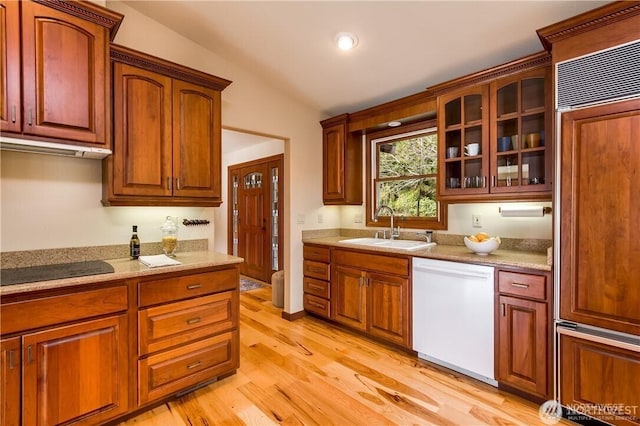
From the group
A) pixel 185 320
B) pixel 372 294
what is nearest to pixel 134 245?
pixel 185 320

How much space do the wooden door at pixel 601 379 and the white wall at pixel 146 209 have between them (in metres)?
2.46

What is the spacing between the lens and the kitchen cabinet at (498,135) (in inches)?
86.0

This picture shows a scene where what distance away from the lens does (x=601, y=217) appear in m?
1.70

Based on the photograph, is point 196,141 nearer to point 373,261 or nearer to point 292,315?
point 373,261

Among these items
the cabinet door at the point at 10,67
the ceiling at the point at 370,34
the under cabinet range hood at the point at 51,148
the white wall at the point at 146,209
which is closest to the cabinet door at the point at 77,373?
the white wall at the point at 146,209

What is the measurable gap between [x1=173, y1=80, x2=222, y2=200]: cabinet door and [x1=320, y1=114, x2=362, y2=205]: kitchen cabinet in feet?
4.86

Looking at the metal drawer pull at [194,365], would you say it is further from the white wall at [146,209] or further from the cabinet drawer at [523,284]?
the cabinet drawer at [523,284]

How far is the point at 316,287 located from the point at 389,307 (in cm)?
96

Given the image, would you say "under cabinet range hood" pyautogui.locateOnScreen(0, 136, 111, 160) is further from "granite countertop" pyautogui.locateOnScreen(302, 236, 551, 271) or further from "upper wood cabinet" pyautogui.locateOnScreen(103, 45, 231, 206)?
"granite countertop" pyautogui.locateOnScreen(302, 236, 551, 271)

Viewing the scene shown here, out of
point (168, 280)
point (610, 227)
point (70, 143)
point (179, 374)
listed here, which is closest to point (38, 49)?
point (70, 143)

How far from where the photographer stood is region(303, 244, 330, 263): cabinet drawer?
10.9 ft

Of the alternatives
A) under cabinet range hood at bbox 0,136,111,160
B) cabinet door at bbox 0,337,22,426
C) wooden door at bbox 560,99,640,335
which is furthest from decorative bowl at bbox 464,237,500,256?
cabinet door at bbox 0,337,22,426

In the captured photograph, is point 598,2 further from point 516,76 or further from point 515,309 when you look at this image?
point 515,309

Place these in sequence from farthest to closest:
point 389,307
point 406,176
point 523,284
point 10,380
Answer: point 406,176
point 389,307
point 523,284
point 10,380
